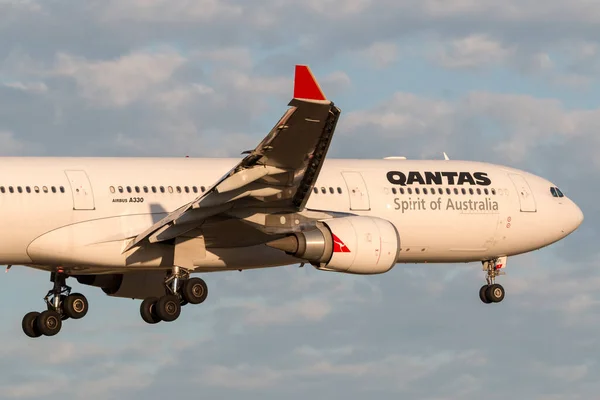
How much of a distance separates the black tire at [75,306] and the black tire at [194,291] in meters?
3.77

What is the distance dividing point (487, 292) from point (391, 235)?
7.77 m

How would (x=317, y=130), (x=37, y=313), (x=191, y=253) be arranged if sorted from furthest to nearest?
(x=37, y=313) < (x=191, y=253) < (x=317, y=130)

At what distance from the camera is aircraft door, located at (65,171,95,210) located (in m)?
32.5

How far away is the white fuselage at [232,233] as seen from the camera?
105 feet

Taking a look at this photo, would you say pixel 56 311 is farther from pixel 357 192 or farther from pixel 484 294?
pixel 484 294

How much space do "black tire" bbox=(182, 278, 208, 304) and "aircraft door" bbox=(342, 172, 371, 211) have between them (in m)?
4.78

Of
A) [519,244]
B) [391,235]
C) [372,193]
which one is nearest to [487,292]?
[519,244]

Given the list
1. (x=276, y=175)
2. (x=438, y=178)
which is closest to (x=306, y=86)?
(x=276, y=175)

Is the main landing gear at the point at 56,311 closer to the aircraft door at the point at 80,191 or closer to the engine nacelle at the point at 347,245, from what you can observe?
the aircraft door at the point at 80,191

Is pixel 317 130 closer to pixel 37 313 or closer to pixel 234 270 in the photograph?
pixel 234 270

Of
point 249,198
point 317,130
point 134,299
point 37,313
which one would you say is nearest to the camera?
point 317,130

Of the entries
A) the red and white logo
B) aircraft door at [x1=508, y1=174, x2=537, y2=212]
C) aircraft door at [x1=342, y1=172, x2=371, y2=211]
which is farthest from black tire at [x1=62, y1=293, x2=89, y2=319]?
aircraft door at [x1=508, y1=174, x2=537, y2=212]

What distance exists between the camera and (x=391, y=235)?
3194 cm

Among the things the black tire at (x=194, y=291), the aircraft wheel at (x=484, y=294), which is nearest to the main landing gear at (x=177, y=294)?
the black tire at (x=194, y=291)
